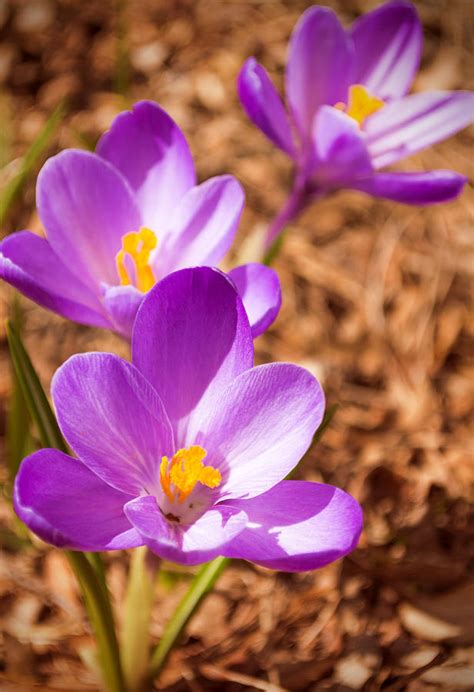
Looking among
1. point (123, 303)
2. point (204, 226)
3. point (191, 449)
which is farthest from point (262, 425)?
point (204, 226)

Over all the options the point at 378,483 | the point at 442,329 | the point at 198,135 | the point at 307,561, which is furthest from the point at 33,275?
the point at 198,135

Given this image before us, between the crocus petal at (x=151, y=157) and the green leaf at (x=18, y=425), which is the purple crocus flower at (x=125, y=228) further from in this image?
the green leaf at (x=18, y=425)

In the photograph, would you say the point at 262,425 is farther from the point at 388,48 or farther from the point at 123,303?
the point at 388,48

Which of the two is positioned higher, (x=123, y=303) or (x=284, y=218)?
(x=123, y=303)

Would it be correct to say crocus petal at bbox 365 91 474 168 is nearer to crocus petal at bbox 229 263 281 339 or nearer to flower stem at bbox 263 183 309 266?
flower stem at bbox 263 183 309 266

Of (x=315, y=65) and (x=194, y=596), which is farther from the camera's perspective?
(x=315, y=65)

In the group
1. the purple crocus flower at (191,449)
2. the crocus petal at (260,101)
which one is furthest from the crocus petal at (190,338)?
the crocus petal at (260,101)
